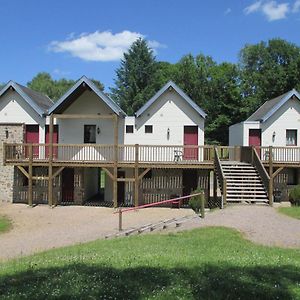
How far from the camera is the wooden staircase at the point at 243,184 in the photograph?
2159cm

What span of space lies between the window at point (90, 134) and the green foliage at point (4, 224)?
815 cm

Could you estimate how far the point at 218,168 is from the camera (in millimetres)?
23672

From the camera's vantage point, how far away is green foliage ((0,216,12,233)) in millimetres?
19859

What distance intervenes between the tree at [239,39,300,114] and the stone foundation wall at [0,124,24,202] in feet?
107

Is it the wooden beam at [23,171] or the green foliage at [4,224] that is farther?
the wooden beam at [23,171]

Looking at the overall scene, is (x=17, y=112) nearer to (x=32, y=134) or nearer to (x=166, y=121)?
(x=32, y=134)

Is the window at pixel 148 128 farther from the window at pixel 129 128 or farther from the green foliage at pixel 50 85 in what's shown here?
the green foliage at pixel 50 85

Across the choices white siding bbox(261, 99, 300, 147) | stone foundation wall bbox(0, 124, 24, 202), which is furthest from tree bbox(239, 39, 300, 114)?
stone foundation wall bbox(0, 124, 24, 202)

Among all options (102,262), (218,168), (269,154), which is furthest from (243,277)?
(269,154)

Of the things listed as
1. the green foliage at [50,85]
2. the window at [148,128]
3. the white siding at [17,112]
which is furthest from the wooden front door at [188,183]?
the green foliage at [50,85]

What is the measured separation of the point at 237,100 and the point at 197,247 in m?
46.2

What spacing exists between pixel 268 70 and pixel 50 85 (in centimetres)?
4187

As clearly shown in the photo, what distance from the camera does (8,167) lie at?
93.5 ft

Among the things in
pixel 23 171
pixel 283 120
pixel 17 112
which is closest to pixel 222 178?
pixel 283 120
